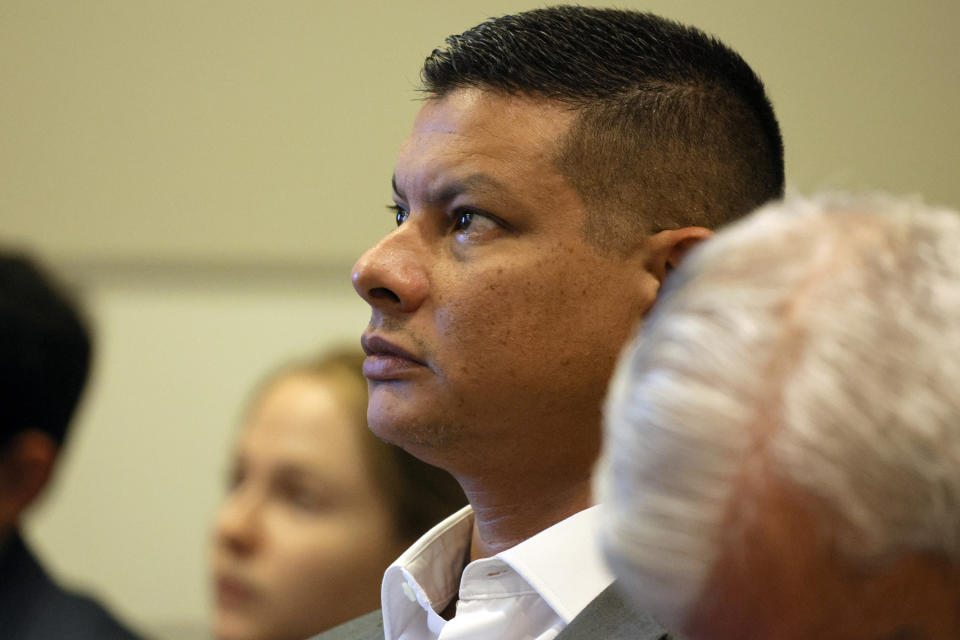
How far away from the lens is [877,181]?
104 inches

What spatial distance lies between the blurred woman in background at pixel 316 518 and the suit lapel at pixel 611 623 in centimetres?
85

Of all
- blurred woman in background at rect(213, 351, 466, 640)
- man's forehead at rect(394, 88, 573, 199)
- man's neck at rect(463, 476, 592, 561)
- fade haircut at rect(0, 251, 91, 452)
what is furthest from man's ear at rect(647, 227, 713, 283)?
fade haircut at rect(0, 251, 91, 452)

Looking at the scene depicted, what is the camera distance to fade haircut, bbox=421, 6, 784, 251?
3.81ft

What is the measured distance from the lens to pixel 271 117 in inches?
104

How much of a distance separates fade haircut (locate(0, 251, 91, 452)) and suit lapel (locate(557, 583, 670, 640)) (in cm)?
121

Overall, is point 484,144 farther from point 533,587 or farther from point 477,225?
point 533,587

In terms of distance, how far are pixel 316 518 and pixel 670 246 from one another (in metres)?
0.91

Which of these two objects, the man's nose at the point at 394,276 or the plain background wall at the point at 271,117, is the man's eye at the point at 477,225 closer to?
the man's nose at the point at 394,276

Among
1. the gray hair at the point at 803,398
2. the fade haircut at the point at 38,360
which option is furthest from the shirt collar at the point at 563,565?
the fade haircut at the point at 38,360

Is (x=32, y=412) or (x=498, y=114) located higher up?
(x=498, y=114)

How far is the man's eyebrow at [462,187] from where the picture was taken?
113 cm

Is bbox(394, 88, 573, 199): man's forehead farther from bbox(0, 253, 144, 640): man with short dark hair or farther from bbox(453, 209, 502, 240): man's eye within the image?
bbox(0, 253, 144, 640): man with short dark hair

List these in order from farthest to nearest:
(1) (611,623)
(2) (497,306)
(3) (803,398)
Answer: (2) (497,306), (1) (611,623), (3) (803,398)

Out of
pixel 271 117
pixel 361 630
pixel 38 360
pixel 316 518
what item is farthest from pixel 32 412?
pixel 271 117
